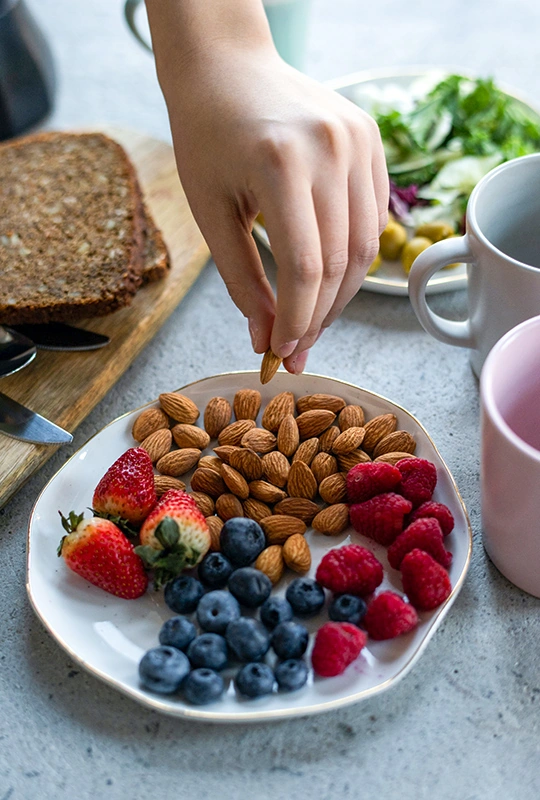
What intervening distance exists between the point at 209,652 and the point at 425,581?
0.22 m

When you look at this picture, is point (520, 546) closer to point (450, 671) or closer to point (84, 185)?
point (450, 671)

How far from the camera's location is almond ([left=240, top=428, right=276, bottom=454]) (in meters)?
0.90

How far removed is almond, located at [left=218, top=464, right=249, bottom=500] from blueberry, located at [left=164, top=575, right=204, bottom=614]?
5.1 inches

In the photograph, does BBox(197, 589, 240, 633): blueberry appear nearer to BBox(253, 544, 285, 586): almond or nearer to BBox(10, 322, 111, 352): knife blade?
BBox(253, 544, 285, 586): almond

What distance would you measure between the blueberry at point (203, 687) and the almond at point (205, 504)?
202 mm

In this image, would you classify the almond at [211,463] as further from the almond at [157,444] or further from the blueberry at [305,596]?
the blueberry at [305,596]

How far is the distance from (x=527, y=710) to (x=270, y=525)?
1.03ft

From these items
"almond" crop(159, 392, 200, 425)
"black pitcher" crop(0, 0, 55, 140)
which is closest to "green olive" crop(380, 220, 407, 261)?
"almond" crop(159, 392, 200, 425)

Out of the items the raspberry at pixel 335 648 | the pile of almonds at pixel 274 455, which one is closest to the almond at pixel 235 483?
the pile of almonds at pixel 274 455

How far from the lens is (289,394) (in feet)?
3.10

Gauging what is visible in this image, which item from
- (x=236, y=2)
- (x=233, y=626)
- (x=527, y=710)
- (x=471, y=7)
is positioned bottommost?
(x=527, y=710)

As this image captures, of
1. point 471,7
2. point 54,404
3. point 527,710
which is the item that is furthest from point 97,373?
point 471,7

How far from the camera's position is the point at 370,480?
819 millimetres

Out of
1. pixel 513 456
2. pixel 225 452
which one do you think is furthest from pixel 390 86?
pixel 513 456
